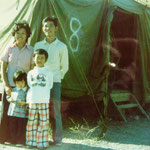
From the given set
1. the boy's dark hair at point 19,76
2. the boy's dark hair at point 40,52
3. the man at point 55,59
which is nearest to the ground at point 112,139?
the man at point 55,59

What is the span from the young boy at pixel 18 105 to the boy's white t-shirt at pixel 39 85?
13cm

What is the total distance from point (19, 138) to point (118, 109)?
250 cm

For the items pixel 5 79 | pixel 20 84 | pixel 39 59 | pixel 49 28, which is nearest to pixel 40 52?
pixel 39 59

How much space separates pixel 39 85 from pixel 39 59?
37 centimetres

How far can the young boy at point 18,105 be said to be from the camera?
420 centimetres

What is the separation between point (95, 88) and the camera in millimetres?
5859

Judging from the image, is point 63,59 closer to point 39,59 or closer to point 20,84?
point 39,59

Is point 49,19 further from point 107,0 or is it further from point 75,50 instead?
point 107,0

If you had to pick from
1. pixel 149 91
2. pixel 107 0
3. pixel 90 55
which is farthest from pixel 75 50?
pixel 149 91

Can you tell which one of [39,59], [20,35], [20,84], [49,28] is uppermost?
[49,28]

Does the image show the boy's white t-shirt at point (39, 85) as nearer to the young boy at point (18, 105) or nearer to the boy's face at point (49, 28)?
the young boy at point (18, 105)

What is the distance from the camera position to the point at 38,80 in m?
4.11

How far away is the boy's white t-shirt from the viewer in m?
4.09

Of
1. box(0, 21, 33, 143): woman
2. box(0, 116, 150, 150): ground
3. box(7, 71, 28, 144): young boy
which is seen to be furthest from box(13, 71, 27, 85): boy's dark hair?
box(0, 116, 150, 150): ground
